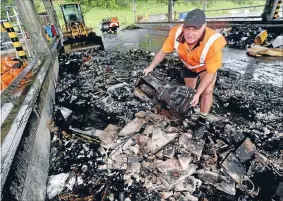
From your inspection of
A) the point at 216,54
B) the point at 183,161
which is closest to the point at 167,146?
the point at 183,161

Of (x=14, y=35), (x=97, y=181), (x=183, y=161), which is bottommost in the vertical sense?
(x=97, y=181)

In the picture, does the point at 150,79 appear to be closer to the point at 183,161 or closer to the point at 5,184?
the point at 183,161

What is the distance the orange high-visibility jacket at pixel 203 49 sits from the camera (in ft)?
7.58

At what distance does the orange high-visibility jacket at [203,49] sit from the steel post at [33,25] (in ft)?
14.2

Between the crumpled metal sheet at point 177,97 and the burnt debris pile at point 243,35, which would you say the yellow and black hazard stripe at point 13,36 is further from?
the burnt debris pile at point 243,35

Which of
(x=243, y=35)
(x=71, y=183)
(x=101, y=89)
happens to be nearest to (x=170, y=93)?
(x=71, y=183)

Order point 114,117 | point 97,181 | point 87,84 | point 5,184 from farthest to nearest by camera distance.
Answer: point 87,84 < point 114,117 < point 97,181 < point 5,184

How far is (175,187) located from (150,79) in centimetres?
185

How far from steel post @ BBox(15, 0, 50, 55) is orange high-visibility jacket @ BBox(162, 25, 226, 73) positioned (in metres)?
4.34

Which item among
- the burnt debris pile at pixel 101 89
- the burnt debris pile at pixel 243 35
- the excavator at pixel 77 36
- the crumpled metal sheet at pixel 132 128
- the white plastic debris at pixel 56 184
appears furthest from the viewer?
the excavator at pixel 77 36

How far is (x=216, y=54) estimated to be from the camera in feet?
7.53

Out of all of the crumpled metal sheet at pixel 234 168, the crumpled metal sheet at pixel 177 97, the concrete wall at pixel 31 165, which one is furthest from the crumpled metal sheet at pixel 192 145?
the concrete wall at pixel 31 165

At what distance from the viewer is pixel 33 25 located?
538cm

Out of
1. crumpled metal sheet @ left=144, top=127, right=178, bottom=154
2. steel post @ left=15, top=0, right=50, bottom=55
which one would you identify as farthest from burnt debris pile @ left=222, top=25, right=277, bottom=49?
steel post @ left=15, top=0, right=50, bottom=55
